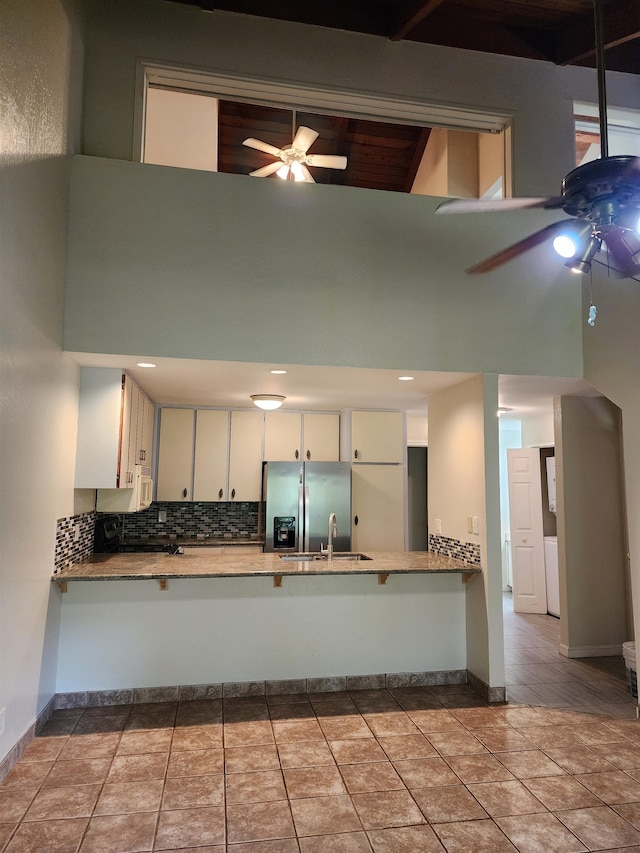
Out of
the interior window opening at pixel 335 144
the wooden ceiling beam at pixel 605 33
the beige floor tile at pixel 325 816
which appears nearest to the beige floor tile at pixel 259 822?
the beige floor tile at pixel 325 816

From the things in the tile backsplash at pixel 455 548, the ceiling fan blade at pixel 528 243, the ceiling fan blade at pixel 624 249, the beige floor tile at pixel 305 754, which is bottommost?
the beige floor tile at pixel 305 754

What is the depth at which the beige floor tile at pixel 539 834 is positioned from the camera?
7.14ft

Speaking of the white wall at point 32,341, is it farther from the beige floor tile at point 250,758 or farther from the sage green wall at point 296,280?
the beige floor tile at point 250,758

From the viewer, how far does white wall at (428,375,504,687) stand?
3.77 metres

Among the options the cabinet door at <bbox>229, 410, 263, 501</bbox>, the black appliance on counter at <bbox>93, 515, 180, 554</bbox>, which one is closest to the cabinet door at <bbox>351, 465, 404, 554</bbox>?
the cabinet door at <bbox>229, 410, 263, 501</bbox>

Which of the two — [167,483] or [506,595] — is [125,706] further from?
[506,595]

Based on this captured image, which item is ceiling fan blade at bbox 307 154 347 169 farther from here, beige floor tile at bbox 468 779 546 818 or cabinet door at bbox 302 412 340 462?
beige floor tile at bbox 468 779 546 818

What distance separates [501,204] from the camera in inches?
91.7

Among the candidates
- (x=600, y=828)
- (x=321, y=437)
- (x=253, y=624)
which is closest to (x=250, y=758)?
(x=253, y=624)

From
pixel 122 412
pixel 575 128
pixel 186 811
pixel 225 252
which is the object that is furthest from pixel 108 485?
pixel 575 128

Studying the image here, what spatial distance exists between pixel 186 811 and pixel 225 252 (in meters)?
3.06

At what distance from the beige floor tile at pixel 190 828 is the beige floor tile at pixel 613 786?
1.73 m

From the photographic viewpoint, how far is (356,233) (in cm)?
381

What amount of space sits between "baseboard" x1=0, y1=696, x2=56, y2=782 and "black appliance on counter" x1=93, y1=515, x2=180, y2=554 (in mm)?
1264
